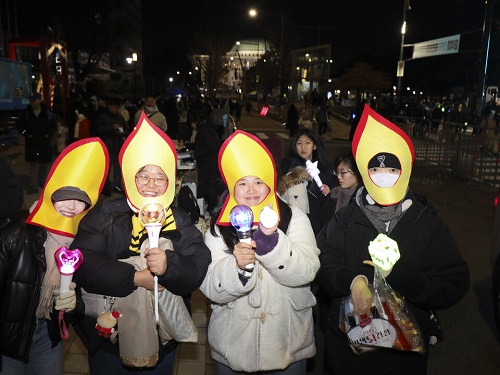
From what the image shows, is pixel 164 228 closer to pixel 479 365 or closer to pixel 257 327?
pixel 257 327

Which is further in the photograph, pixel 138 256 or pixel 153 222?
pixel 138 256

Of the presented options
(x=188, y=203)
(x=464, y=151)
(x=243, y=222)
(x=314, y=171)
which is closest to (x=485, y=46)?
(x=464, y=151)

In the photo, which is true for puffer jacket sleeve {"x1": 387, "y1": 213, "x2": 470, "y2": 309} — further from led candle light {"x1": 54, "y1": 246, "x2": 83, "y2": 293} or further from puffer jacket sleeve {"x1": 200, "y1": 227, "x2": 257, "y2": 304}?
led candle light {"x1": 54, "y1": 246, "x2": 83, "y2": 293}

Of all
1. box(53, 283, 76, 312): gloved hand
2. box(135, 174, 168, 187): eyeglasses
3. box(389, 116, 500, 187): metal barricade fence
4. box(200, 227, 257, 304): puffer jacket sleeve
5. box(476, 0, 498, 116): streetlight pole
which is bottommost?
box(389, 116, 500, 187): metal barricade fence

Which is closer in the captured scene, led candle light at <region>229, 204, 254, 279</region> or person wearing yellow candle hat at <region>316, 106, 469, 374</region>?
led candle light at <region>229, 204, 254, 279</region>

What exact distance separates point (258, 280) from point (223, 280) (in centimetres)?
27

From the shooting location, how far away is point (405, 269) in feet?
8.78

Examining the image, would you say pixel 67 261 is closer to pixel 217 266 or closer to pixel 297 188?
pixel 217 266

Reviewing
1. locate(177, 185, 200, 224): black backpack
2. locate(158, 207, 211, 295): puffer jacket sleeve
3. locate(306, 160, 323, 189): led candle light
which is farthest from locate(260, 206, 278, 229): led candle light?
locate(177, 185, 200, 224): black backpack

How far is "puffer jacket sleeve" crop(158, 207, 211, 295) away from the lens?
259 centimetres

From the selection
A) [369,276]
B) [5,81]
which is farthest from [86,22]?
[369,276]

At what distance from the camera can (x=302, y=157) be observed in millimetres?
5188

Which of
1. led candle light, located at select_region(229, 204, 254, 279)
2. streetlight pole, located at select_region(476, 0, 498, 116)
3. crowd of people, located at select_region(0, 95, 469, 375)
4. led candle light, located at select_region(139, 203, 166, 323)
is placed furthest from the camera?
streetlight pole, located at select_region(476, 0, 498, 116)

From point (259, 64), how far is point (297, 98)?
85.5 feet
